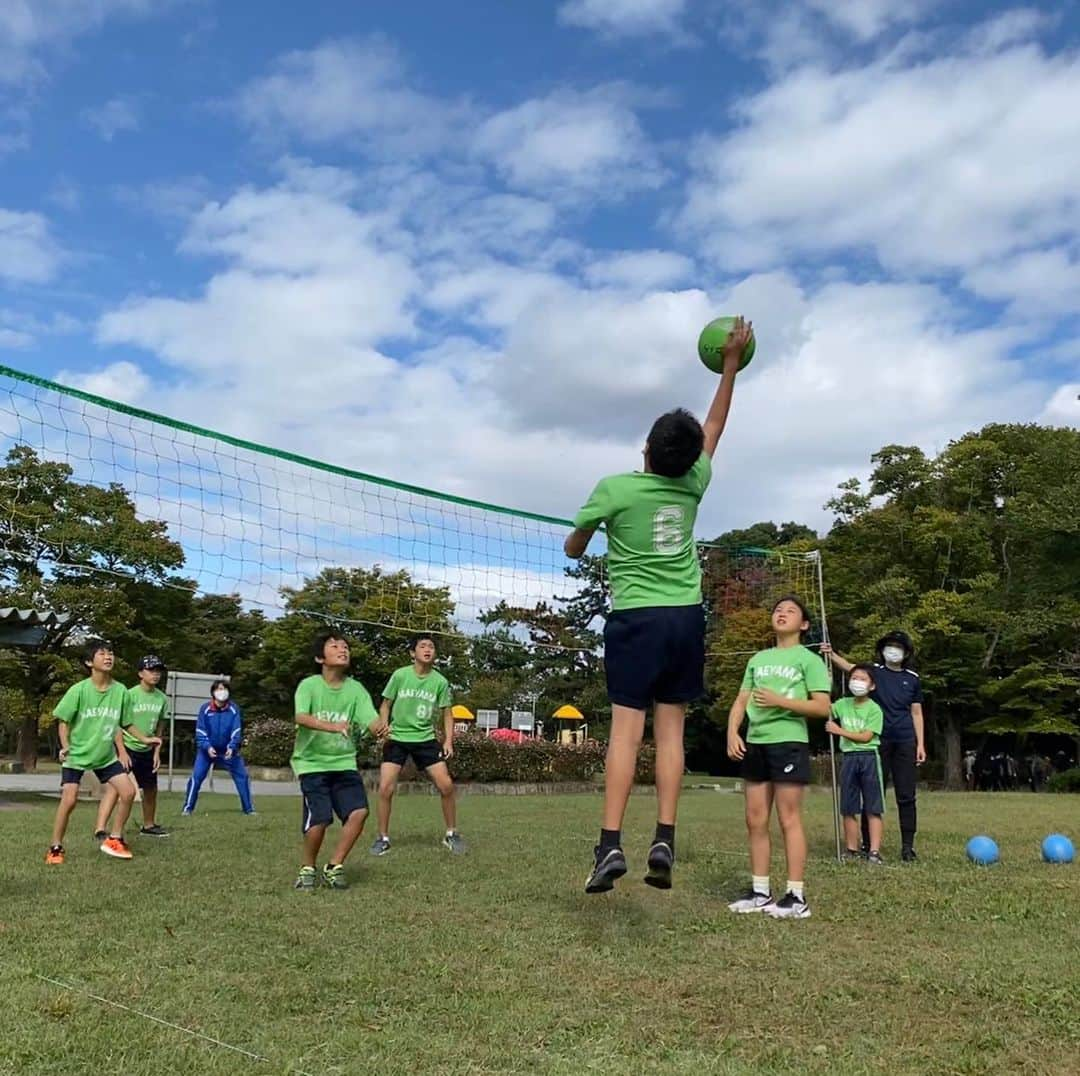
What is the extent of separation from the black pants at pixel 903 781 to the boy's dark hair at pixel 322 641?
478 cm

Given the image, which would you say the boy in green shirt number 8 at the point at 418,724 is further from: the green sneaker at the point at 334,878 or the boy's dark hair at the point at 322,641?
the green sneaker at the point at 334,878

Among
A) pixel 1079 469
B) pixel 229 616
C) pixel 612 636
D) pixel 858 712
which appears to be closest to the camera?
pixel 612 636

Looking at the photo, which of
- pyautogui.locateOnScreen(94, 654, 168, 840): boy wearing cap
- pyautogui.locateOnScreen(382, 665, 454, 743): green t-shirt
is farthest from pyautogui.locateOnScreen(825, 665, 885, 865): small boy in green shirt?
pyautogui.locateOnScreen(94, 654, 168, 840): boy wearing cap

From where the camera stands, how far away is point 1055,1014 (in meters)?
3.82

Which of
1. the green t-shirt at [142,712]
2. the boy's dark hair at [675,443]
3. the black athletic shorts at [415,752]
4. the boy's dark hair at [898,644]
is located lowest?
the black athletic shorts at [415,752]

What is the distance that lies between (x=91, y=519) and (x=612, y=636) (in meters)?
34.4

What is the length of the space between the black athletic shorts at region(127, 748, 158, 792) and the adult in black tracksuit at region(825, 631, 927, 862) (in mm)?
6857

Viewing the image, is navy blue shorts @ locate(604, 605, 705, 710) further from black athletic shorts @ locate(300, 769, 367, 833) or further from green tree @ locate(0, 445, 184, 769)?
green tree @ locate(0, 445, 184, 769)

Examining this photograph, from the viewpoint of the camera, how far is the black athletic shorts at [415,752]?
9375 millimetres

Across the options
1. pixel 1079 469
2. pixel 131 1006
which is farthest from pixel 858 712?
pixel 1079 469

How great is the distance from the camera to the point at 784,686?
6.44m

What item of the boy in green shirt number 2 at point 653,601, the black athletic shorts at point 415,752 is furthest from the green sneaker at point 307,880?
the boy in green shirt number 2 at point 653,601

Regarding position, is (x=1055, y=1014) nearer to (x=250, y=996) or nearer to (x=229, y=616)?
(x=250, y=996)

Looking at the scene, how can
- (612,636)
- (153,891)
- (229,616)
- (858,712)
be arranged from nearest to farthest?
(612,636), (153,891), (858,712), (229,616)
